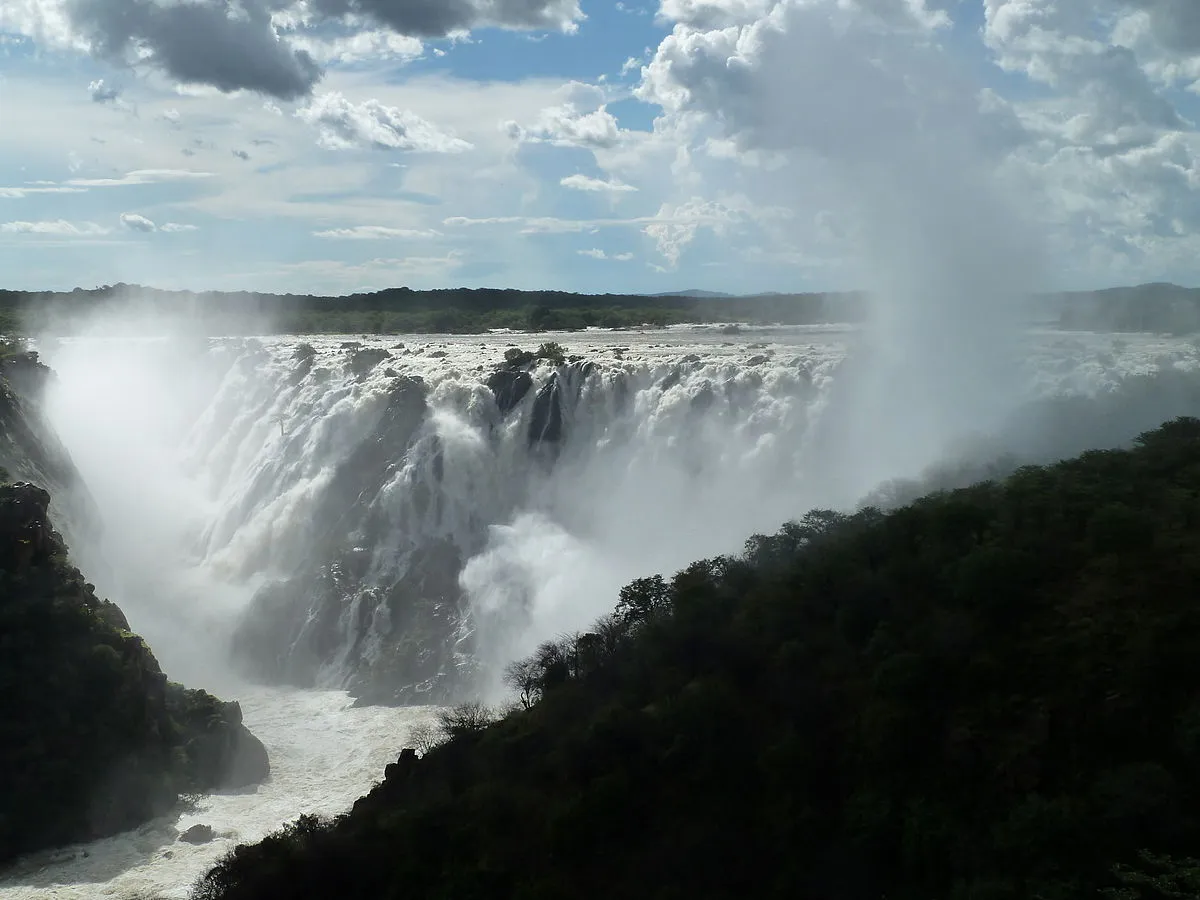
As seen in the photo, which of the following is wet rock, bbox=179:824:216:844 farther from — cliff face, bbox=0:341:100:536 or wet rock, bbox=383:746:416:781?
cliff face, bbox=0:341:100:536

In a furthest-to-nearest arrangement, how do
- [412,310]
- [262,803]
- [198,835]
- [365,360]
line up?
[412,310] < [365,360] < [262,803] < [198,835]

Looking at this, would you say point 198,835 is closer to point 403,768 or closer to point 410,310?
point 403,768

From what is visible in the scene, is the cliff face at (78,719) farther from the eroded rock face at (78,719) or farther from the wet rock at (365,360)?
the wet rock at (365,360)

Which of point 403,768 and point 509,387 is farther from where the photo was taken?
point 509,387

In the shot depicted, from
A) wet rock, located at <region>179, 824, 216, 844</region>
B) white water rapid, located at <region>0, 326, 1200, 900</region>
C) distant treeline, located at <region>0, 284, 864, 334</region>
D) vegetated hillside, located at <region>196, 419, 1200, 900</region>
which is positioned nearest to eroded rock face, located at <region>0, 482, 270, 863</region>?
white water rapid, located at <region>0, 326, 1200, 900</region>

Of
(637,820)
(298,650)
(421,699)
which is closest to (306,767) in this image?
(421,699)

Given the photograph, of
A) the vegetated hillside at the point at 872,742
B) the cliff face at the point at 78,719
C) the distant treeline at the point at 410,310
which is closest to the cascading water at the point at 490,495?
the cliff face at the point at 78,719

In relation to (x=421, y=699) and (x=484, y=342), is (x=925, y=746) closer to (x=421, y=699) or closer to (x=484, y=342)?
(x=421, y=699)

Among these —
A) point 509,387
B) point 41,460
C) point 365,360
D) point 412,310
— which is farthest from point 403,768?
point 412,310
